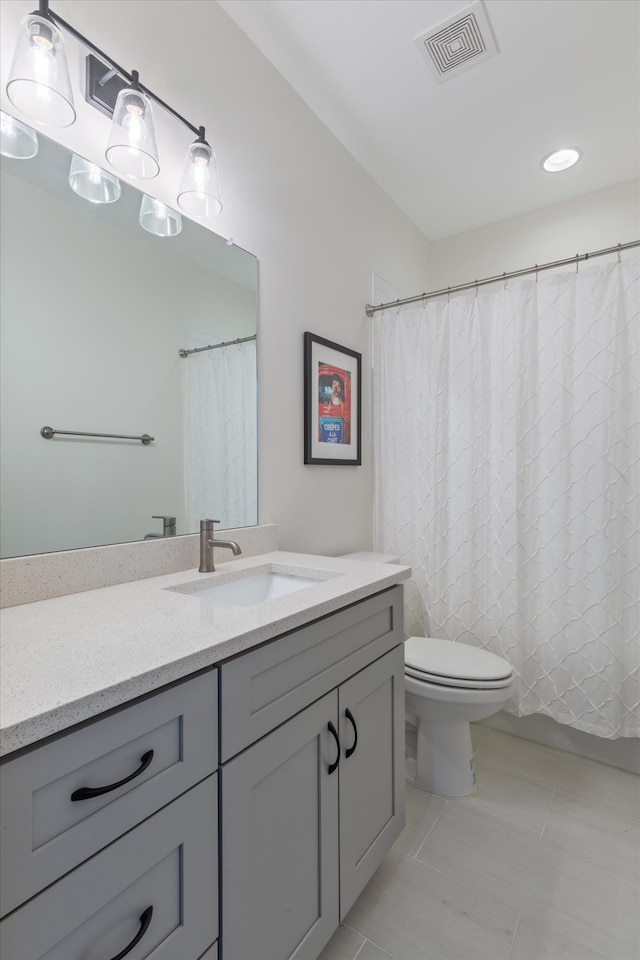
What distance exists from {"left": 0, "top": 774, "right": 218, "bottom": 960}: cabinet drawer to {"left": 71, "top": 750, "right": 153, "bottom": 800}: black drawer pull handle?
0.26ft

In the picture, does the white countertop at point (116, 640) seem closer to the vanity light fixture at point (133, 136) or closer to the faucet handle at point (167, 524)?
the faucet handle at point (167, 524)

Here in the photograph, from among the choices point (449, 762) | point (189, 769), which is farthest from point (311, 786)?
point (449, 762)

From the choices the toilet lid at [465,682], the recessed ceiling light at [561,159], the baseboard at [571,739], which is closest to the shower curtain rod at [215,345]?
the toilet lid at [465,682]

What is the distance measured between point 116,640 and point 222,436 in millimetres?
829

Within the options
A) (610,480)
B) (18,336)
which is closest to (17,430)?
(18,336)

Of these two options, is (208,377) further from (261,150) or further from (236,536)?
(261,150)

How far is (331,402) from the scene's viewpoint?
6.42 feet

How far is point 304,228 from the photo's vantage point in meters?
1.82

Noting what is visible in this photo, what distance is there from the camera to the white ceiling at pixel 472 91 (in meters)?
1.54

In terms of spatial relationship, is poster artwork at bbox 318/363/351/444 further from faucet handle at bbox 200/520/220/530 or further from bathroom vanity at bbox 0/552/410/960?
bathroom vanity at bbox 0/552/410/960

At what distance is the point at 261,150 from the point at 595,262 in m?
1.85

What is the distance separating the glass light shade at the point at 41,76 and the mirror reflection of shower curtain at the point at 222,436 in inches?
23.6

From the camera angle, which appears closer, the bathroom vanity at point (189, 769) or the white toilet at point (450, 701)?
the bathroom vanity at point (189, 769)

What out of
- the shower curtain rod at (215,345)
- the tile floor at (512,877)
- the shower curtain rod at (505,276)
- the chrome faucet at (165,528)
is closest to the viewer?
the tile floor at (512,877)
